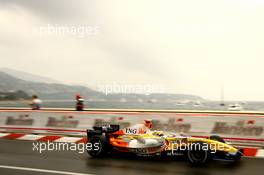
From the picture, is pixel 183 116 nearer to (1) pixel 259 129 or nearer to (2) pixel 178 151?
(1) pixel 259 129

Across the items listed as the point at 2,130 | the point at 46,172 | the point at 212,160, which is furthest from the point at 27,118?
the point at 212,160

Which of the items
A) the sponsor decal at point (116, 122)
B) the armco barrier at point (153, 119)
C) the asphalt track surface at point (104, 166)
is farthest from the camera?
the sponsor decal at point (116, 122)

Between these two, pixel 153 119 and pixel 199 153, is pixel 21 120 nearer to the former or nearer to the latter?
pixel 153 119

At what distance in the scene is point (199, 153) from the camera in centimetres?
884

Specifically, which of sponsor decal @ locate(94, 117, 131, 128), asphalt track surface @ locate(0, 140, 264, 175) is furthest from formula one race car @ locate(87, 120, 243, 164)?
sponsor decal @ locate(94, 117, 131, 128)

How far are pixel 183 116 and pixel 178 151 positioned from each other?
375cm

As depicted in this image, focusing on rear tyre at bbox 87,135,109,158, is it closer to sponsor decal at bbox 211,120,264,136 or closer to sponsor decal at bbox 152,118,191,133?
sponsor decal at bbox 152,118,191,133

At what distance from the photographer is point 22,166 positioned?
350 inches

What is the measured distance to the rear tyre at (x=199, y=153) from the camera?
8680mm

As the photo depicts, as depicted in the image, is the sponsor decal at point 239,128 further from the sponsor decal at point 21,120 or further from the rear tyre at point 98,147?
the sponsor decal at point 21,120

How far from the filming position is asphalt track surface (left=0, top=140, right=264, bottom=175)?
26.6ft

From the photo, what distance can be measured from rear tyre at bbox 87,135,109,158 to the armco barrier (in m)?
3.33

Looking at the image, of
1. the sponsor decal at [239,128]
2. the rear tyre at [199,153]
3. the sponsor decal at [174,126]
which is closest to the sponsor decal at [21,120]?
the sponsor decal at [174,126]

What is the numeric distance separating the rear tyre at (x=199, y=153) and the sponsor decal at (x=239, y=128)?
3.29 m
